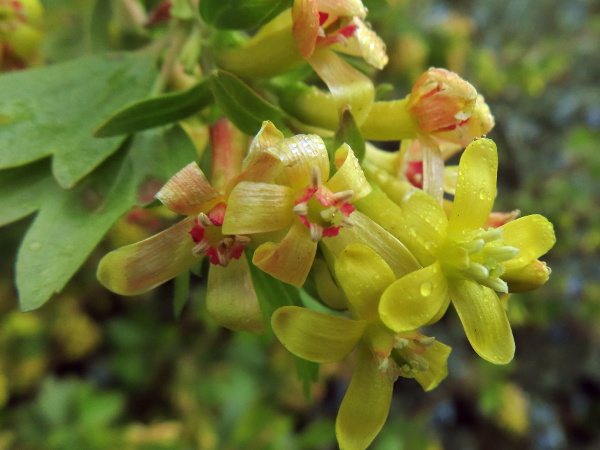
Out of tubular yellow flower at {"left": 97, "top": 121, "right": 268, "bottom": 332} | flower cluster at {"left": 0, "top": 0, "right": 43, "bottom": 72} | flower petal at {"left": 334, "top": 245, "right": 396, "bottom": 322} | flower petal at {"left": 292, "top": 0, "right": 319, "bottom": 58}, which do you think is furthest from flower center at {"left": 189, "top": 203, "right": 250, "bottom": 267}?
flower cluster at {"left": 0, "top": 0, "right": 43, "bottom": 72}

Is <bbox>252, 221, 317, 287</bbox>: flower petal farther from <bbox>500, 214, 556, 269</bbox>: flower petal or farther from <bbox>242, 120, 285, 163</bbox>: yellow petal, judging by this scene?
<bbox>500, 214, 556, 269</bbox>: flower petal

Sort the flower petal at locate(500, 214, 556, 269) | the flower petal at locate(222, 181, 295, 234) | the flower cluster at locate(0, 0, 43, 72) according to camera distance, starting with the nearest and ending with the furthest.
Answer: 1. the flower petal at locate(222, 181, 295, 234)
2. the flower petal at locate(500, 214, 556, 269)
3. the flower cluster at locate(0, 0, 43, 72)

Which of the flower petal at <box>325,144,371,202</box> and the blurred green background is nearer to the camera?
the flower petal at <box>325,144,371,202</box>

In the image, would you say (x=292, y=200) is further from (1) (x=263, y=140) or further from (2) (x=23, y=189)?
(2) (x=23, y=189)

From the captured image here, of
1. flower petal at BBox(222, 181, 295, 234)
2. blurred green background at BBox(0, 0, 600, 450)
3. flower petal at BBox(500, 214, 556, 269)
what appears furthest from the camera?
blurred green background at BBox(0, 0, 600, 450)

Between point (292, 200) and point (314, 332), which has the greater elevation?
point (292, 200)

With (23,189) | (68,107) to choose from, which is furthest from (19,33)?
(23,189)

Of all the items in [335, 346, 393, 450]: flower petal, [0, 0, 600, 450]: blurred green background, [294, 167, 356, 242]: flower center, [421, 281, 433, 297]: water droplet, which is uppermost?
[294, 167, 356, 242]: flower center

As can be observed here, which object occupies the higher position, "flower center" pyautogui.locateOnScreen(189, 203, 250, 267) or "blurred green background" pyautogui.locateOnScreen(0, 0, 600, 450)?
"flower center" pyautogui.locateOnScreen(189, 203, 250, 267)
